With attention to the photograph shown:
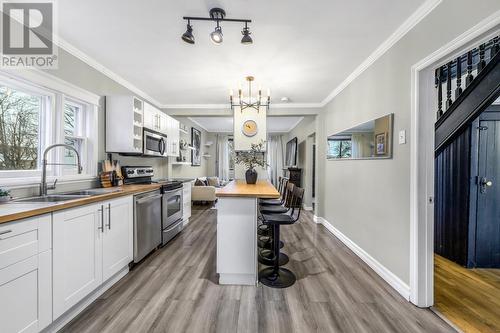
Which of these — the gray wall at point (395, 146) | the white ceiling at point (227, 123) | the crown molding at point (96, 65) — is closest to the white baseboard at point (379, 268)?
the gray wall at point (395, 146)

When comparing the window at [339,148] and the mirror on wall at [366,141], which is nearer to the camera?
the mirror on wall at [366,141]

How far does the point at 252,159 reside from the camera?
347cm

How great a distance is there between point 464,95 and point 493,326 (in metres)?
2.04

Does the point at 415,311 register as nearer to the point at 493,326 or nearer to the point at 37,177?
the point at 493,326

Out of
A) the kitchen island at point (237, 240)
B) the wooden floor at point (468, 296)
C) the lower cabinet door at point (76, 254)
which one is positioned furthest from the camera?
the kitchen island at point (237, 240)

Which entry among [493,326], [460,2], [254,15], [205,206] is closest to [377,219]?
[493,326]

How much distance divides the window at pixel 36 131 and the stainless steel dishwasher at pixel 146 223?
756 millimetres

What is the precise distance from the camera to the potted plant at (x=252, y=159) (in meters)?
3.36

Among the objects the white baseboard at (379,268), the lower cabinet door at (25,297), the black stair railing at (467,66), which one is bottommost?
the white baseboard at (379,268)

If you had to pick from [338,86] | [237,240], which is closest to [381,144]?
[338,86]

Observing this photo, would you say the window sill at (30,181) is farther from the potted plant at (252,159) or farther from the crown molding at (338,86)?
the potted plant at (252,159)

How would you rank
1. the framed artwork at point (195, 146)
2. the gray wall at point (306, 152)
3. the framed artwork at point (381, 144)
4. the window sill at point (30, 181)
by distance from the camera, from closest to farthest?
the window sill at point (30, 181) → the framed artwork at point (381, 144) → the gray wall at point (306, 152) → the framed artwork at point (195, 146)

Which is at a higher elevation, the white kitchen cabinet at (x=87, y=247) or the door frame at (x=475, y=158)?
the door frame at (x=475, y=158)

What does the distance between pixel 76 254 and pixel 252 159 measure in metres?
2.39
